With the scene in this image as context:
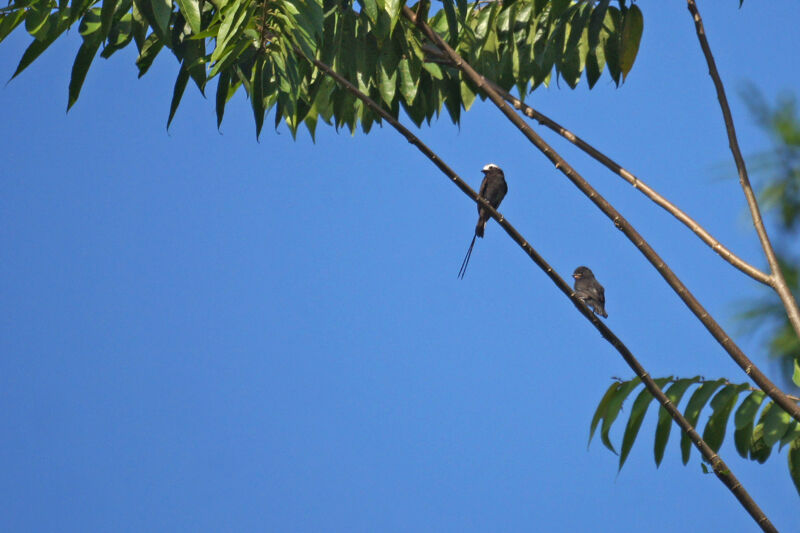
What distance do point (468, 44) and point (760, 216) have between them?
89.9 inches

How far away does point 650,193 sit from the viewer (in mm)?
3846

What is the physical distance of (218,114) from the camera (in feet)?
15.6

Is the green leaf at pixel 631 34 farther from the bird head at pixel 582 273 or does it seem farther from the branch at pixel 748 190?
the bird head at pixel 582 273

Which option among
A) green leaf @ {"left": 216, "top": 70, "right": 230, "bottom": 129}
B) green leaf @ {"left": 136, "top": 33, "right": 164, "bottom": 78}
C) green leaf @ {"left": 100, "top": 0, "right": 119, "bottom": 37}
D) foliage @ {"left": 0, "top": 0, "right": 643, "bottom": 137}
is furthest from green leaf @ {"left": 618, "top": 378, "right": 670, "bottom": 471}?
green leaf @ {"left": 136, "top": 33, "right": 164, "bottom": 78}

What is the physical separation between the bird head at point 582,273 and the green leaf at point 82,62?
4.13m

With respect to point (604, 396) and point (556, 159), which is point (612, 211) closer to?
point (556, 159)

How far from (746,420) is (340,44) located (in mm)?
2634

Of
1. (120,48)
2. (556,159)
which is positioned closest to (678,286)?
(556,159)

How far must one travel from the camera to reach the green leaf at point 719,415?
13.3 ft

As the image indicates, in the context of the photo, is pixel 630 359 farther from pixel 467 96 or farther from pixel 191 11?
pixel 467 96

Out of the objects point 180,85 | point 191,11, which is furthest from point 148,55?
point 191,11

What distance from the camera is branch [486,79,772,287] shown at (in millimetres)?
3639

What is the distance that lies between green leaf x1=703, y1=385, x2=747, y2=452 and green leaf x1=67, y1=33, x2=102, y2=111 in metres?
3.26

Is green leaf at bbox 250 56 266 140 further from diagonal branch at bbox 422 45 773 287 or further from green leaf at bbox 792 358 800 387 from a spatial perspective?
green leaf at bbox 792 358 800 387
